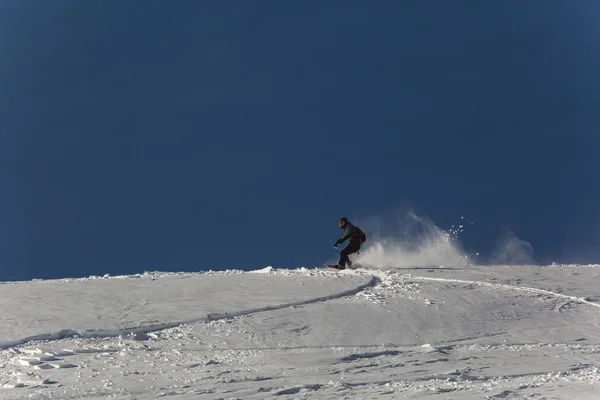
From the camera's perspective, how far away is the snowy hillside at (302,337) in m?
9.59

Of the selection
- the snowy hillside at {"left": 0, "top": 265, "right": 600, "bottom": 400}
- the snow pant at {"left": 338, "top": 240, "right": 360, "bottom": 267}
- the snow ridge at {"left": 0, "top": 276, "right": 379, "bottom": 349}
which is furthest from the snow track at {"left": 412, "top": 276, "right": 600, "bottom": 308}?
the snow ridge at {"left": 0, "top": 276, "right": 379, "bottom": 349}

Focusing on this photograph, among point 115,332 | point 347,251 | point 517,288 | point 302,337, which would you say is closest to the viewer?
point 115,332

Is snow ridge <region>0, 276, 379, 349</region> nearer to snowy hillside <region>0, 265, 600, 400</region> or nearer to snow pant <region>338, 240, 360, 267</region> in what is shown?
snowy hillside <region>0, 265, 600, 400</region>

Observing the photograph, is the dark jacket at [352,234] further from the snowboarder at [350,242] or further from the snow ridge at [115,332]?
the snow ridge at [115,332]

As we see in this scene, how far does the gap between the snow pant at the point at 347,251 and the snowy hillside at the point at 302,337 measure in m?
2.08

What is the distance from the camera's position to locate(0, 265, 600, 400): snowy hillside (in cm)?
959

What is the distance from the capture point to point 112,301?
15.5 metres

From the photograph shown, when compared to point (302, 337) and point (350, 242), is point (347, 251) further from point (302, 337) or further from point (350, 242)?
point (302, 337)

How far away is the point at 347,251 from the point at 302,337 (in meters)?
9.55

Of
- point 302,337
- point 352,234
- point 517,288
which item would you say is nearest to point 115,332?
point 302,337

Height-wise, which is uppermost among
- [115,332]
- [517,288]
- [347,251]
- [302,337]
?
[347,251]

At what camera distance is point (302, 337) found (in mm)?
12883

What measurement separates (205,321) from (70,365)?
11.9ft

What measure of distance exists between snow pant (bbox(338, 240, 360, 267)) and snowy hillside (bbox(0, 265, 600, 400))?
6.82 ft
